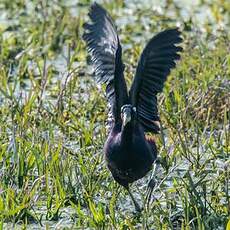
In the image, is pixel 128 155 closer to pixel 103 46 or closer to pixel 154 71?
pixel 154 71

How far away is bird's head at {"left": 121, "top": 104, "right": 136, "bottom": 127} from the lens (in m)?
4.90

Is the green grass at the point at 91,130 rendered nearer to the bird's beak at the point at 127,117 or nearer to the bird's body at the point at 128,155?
the bird's body at the point at 128,155

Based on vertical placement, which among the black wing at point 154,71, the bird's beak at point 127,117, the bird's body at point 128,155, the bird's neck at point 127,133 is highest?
the black wing at point 154,71

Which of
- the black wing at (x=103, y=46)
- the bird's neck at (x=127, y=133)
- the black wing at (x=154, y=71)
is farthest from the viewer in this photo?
the black wing at (x=103, y=46)

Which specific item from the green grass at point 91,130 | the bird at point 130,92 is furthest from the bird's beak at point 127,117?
the green grass at point 91,130

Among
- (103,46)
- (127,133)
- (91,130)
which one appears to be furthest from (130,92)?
(91,130)

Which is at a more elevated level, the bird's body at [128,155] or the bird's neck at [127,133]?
the bird's neck at [127,133]

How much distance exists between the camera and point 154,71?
539cm

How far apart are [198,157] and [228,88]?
0.82 meters

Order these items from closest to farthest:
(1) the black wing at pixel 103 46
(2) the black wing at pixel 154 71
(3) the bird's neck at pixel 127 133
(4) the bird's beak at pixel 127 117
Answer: (4) the bird's beak at pixel 127 117, (3) the bird's neck at pixel 127 133, (2) the black wing at pixel 154 71, (1) the black wing at pixel 103 46

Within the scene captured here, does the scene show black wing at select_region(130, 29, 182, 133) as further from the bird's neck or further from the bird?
the bird's neck

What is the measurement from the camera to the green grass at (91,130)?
4.95 metres

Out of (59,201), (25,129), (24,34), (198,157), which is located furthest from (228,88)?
(24,34)

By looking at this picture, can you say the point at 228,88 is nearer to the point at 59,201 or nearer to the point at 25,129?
the point at 25,129
